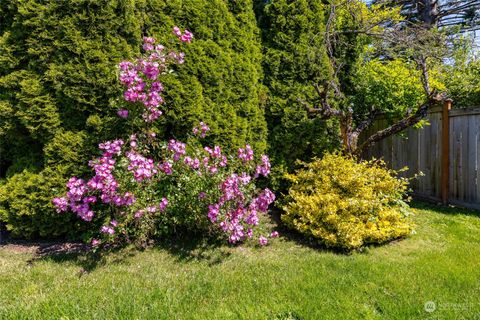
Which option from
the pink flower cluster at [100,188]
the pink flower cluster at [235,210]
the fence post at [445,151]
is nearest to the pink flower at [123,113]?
the pink flower cluster at [100,188]

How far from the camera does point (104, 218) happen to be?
356cm

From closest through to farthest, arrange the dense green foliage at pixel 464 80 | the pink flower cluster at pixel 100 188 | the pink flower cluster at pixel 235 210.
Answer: the pink flower cluster at pixel 100 188 < the pink flower cluster at pixel 235 210 < the dense green foliage at pixel 464 80

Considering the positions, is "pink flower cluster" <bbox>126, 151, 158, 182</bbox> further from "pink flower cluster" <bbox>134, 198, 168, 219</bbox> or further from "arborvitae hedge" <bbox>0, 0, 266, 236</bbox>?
"arborvitae hedge" <bbox>0, 0, 266, 236</bbox>

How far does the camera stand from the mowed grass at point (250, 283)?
2309mm

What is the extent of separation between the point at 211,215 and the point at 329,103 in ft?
8.85

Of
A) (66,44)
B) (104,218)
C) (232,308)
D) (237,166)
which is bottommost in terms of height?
(232,308)

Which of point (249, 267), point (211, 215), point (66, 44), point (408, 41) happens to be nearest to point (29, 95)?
point (66, 44)

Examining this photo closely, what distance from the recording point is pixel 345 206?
3717mm

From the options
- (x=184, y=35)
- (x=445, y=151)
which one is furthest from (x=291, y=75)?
(x=445, y=151)

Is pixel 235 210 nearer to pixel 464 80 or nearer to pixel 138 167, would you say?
pixel 138 167

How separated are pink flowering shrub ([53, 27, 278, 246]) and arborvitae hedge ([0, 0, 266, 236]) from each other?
277 mm

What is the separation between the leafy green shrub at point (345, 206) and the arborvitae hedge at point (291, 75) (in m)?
0.42

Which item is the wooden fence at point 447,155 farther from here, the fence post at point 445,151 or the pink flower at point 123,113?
the pink flower at point 123,113

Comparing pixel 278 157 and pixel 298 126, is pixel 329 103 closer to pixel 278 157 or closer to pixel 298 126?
pixel 298 126
